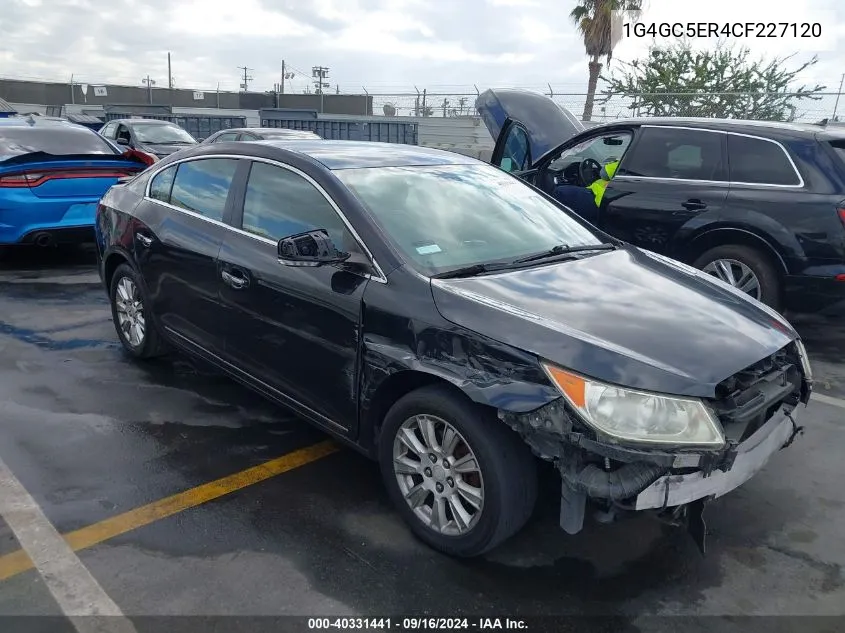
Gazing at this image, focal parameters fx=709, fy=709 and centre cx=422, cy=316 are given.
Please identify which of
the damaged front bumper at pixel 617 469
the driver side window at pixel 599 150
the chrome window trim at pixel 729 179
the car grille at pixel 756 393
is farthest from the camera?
the driver side window at pixel 599 150

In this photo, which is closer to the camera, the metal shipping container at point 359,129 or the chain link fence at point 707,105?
the chain link fence at point 707,105

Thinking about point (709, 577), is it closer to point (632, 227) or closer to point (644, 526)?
point (644, 526)

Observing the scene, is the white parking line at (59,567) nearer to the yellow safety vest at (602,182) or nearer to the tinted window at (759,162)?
the yellow safety vest at (602,182)

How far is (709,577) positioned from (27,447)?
11.2 feet

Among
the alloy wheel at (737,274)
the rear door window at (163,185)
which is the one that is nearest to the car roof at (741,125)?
the alloy wheel at (737,274)

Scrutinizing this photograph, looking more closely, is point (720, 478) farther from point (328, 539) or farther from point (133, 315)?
point (133, 315)

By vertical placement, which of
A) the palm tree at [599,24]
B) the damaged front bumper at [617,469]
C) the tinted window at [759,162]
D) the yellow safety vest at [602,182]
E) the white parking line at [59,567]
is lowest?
the white parking line at [59,567]

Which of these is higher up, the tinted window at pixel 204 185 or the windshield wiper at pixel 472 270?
the tinted window at pixel 204 185

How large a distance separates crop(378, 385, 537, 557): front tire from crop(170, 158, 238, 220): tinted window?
5.83ft

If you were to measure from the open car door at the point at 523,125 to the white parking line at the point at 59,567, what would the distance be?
6076 mm

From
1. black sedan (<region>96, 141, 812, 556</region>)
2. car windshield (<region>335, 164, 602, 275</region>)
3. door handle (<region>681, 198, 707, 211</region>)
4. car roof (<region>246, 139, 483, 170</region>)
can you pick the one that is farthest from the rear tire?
car roof (<region>246, 139, 483, 170</region>)

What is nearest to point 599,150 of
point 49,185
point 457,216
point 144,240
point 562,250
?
point 562,250

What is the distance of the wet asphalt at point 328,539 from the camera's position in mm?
2654

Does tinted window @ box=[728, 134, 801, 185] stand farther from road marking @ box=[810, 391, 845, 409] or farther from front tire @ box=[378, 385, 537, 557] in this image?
front tire @ box=[378, 385, 537, 557]
